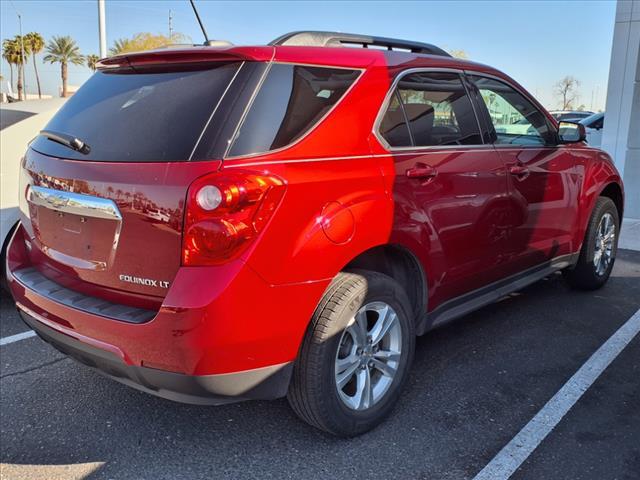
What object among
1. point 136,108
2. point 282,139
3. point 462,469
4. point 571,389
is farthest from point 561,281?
point 136,108

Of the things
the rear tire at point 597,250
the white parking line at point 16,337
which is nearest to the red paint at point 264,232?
the white parking line at point 16,337

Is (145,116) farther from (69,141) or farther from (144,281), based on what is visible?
(144,281)

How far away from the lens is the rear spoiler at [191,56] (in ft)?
8.17

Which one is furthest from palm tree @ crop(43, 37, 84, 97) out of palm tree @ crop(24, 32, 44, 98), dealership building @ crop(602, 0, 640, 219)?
dealership building @ crop(602, 0, 640, 219)

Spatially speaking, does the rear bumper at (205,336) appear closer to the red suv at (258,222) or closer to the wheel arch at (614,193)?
the red suv at (258,222)

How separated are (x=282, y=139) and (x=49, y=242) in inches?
47.5

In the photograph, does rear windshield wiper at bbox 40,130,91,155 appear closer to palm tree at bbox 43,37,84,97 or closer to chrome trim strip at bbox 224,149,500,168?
chrome trim strip at bbox 224,149,500,168

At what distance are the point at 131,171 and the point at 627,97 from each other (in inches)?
323

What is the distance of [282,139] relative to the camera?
2410 mm

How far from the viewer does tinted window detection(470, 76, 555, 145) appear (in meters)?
3.68

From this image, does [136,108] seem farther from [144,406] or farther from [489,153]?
[489,153]

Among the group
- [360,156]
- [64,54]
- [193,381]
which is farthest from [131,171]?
[64,54]

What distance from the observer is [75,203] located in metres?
2.49

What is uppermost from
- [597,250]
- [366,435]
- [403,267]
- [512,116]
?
[512,116]
